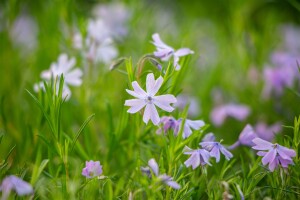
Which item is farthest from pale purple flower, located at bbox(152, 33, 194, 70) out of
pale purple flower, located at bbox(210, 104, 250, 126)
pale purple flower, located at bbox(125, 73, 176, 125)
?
pale purple flower, located at bbox(210, 104, 250, 126)

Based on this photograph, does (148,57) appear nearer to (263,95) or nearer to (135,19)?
(135,19)

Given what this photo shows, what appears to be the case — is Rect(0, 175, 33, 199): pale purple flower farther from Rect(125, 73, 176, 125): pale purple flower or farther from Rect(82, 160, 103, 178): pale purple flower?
Rect(125, 73, 176, 125): pale purple flower

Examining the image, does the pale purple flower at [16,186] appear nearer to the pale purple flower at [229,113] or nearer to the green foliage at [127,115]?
the green foliage at [127,115]

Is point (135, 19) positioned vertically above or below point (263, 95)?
above

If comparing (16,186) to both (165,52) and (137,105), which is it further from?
(165,52)

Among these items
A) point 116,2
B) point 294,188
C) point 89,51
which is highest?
point 116,2

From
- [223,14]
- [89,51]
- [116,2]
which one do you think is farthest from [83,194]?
[223,14]

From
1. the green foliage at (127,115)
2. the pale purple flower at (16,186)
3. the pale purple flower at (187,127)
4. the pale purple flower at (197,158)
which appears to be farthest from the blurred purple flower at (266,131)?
the pale purple flower at (16,186)
